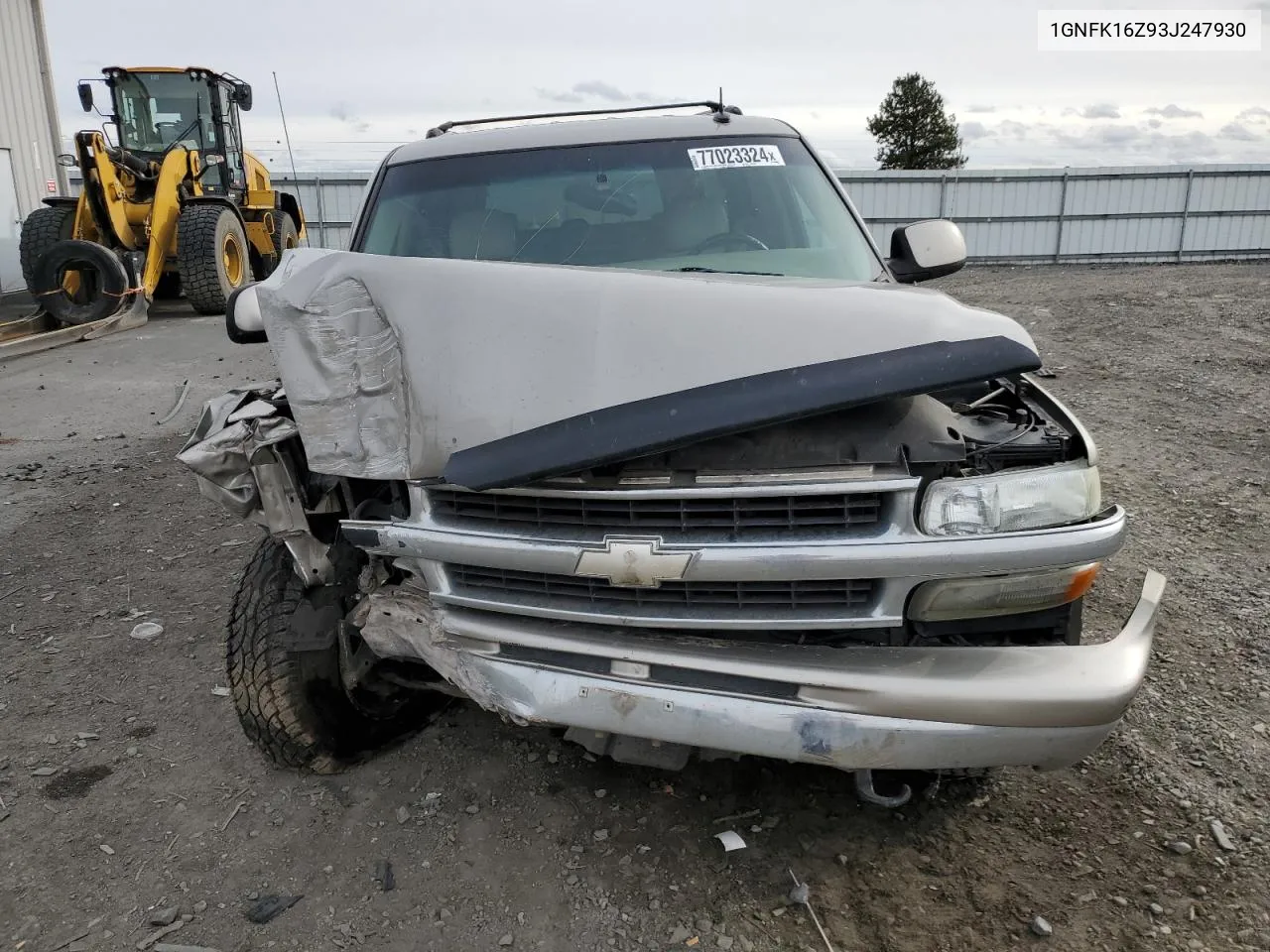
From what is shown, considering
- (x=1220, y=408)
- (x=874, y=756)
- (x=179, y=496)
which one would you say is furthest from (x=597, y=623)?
(x=1220, y=408)

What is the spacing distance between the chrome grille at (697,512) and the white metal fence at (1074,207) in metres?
17.6

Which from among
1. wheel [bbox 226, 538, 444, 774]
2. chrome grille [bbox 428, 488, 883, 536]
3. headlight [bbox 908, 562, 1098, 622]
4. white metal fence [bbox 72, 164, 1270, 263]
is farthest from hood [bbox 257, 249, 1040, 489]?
white metal fence [bbox 72, 164, 1270, 263]

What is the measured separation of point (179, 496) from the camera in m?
5.21

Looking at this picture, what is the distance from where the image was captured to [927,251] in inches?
130

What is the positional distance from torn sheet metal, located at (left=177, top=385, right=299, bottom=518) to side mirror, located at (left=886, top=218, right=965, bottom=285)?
2.19 meters

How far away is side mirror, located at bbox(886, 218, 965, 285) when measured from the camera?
3.29 metres

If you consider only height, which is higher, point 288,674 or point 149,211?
point 149,211

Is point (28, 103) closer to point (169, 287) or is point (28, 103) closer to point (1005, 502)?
point (169, 287)

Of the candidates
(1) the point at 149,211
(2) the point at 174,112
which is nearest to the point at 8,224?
(2) the point at 174,112

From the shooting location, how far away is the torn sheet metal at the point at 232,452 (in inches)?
87.6

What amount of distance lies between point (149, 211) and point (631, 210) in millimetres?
10595

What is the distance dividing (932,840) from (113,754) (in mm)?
2454

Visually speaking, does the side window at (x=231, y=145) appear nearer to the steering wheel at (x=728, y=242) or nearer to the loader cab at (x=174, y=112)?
the loader cab at (x=174, y=112)

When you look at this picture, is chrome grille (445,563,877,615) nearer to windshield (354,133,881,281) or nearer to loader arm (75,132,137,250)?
windshield (354,133,881,281)
